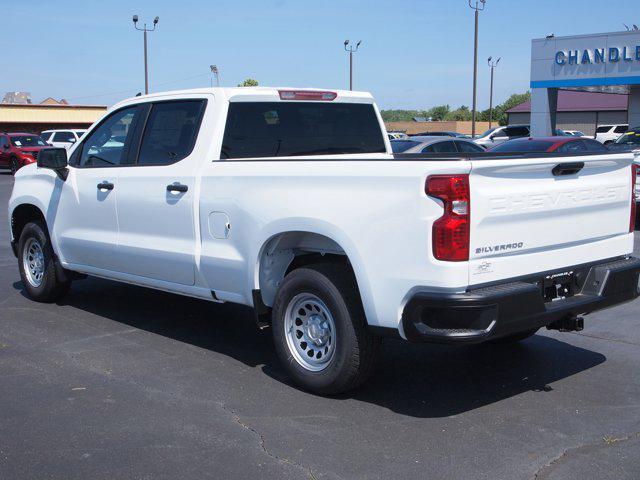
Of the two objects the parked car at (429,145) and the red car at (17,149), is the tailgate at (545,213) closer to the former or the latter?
the parked car at (429,145)

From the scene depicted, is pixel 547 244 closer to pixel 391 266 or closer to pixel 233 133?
pixel 391 266

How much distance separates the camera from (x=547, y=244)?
4926 mm

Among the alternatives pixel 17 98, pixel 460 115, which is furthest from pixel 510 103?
pixel 17 98

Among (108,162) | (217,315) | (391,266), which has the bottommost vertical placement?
(217,315)

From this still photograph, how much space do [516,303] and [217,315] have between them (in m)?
3.79

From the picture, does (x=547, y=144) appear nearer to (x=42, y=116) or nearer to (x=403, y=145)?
(x=403, y=145)

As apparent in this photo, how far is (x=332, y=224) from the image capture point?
498cm

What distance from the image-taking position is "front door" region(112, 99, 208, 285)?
612 cm

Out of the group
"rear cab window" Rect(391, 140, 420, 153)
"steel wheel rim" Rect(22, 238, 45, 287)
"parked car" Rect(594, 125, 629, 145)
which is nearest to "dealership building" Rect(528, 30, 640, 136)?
"parked car" Rect(594, 125, 629, 145)

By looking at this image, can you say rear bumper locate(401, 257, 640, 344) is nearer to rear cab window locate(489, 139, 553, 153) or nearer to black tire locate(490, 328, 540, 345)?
black tire locate(490, 328, 540, 345)

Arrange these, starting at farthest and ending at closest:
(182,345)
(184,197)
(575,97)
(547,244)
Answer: (575,97)
(182,345)
(184,197)
(547,244)

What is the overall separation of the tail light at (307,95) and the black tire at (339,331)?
1873mm

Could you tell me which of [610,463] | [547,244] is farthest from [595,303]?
[610,463]

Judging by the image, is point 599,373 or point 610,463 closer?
point 610,463
